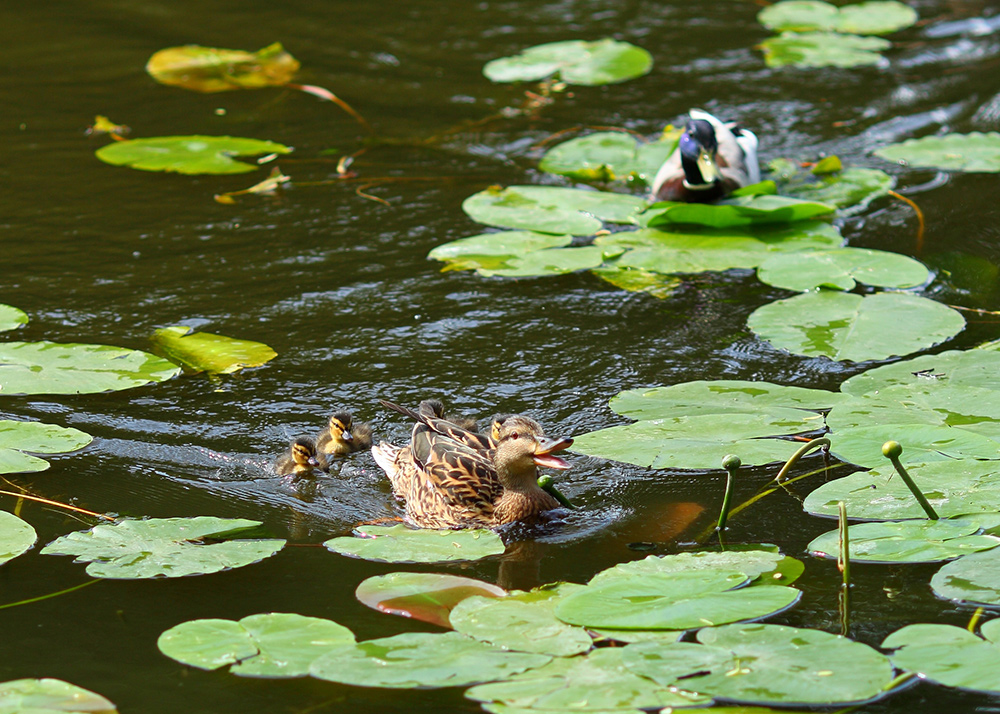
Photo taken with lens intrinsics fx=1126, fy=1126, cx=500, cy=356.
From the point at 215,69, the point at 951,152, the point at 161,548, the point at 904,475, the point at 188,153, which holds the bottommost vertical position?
the point at 161,548

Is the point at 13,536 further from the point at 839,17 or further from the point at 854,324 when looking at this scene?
the point at 839,17

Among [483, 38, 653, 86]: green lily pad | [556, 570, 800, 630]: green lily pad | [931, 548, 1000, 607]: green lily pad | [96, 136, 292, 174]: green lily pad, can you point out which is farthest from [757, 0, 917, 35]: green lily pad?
[556, 570, 800, 630]: green lily pad

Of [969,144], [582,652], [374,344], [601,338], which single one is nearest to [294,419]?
[374,344]

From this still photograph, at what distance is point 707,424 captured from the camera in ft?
15.8

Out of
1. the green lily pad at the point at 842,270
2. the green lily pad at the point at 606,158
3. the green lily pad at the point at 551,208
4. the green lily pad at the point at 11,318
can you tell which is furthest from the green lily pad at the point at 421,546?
the green lily pad at the point at 606,158

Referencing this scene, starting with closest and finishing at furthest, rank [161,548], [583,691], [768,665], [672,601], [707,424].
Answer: [583,691] < [768,665] < [672,601] < [161,548] < [707,424]

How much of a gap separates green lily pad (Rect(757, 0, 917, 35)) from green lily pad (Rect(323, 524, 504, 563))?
841 cm

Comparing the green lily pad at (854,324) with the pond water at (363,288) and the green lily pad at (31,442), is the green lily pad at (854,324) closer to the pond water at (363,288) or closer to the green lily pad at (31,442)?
the pond water at (363,288)

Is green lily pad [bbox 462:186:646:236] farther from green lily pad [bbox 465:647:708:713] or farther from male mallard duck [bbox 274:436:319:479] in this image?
green lily pad [bbox 465:647:708:713]

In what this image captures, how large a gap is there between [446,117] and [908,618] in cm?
674

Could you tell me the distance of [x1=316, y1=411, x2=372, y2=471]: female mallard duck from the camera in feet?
17.1

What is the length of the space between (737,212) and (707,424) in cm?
277

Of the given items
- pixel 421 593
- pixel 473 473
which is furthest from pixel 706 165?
pixel 421 593

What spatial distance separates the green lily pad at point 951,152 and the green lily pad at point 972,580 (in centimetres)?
507
